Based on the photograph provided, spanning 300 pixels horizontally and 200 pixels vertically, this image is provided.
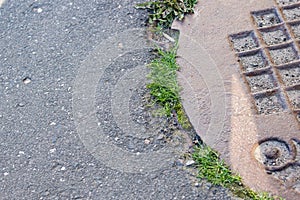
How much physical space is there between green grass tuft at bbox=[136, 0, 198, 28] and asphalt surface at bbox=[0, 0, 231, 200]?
8cm

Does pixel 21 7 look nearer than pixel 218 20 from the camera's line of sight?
No

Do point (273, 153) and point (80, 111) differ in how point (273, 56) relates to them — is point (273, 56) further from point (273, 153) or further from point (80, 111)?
point (80, 111)


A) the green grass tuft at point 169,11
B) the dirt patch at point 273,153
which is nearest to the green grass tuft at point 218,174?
the dirt patch at point 273,153

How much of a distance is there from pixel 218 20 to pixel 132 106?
0.60 meters

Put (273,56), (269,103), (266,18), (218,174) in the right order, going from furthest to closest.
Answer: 1. (266,18)
2. (273,56)
3. (269,103)
4. (218,174)

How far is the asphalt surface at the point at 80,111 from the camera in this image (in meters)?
2.12

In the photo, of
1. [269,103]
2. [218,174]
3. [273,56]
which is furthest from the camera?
[273,56]

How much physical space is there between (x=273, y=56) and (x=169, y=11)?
54cm

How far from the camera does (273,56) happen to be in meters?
2.37

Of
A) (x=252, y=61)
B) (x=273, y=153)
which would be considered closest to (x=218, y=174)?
(x=273, y=153)

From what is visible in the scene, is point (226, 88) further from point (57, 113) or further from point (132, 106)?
point (57, 113)

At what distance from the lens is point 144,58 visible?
246cm

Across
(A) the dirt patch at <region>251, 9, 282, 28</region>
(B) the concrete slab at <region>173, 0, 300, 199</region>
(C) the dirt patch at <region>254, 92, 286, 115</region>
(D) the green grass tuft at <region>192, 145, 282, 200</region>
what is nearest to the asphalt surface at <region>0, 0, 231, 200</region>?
(D) the green grass tuft at <region>192, 145, 282, 200</region>

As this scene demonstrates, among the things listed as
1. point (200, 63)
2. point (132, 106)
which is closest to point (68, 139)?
point (132, 106)
